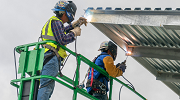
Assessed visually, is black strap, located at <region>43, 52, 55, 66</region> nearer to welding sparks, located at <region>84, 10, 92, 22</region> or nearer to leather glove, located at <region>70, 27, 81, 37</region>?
leather glove, located at <region>70, 27, 81, 37</region>

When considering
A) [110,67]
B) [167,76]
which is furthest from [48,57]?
[167,76]

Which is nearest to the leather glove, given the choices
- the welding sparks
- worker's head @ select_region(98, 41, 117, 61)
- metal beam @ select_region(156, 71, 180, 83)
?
the welding sparks

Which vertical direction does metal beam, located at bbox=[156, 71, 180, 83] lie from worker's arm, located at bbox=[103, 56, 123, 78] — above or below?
above

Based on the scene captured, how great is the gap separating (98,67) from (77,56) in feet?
2.57

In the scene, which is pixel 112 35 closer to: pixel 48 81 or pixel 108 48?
pixel 108 48

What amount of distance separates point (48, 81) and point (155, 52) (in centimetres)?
358

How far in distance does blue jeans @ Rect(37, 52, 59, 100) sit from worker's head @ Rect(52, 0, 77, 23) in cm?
92

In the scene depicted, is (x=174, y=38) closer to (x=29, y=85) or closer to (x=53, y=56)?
(x=53, y=56)

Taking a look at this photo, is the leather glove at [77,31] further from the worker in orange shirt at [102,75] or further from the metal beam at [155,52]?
the metal beam at [155,52]

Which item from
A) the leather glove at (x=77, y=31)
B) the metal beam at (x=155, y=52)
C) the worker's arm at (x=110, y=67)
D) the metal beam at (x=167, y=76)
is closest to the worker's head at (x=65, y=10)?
the leather glove at (x=77, y=31)

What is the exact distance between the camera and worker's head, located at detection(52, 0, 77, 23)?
664 centimetres

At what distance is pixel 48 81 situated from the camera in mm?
6043

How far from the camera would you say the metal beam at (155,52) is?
326 inches

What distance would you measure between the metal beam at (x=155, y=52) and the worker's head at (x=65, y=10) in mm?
2647
